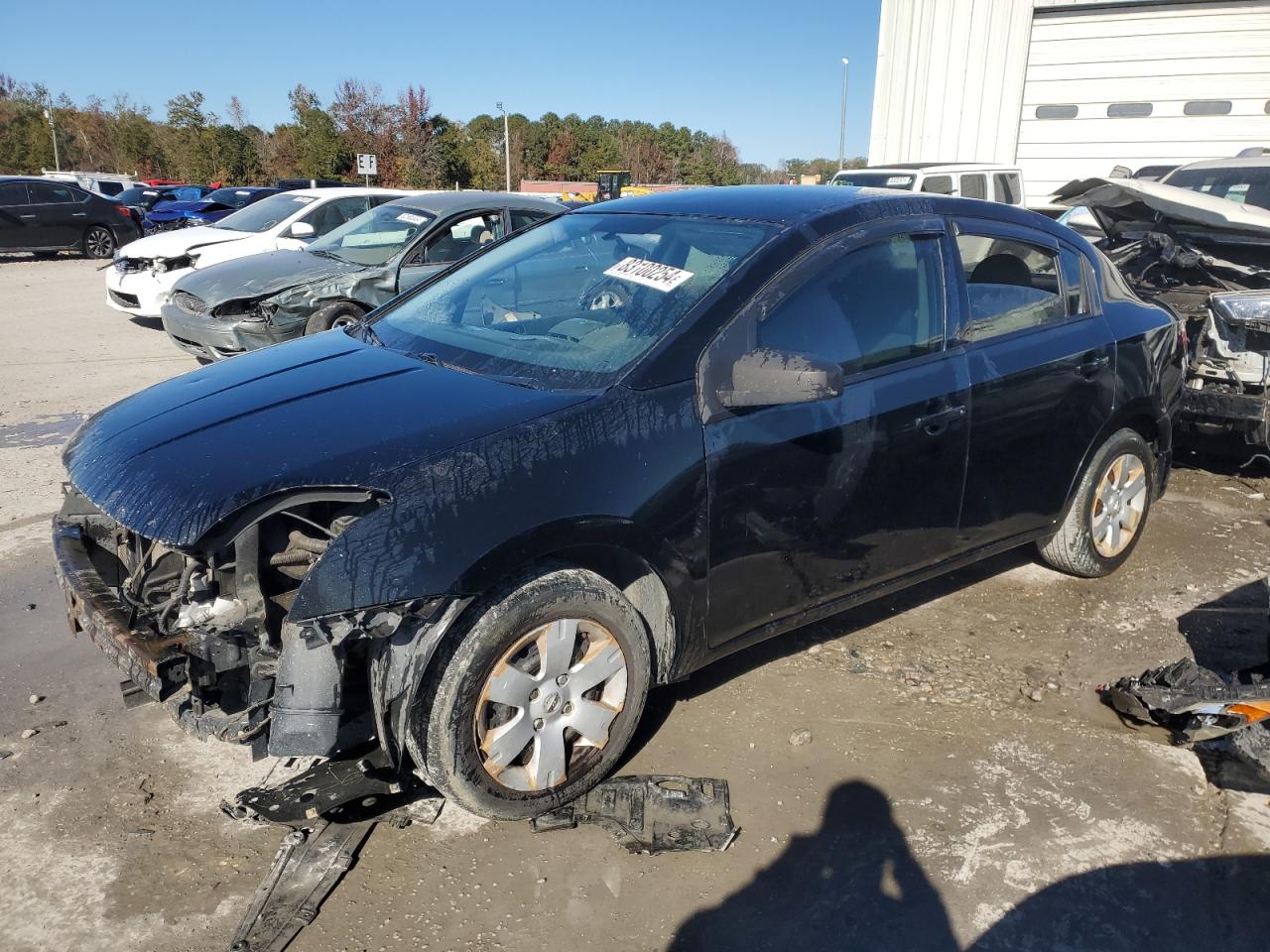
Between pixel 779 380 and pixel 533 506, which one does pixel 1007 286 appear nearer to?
pixel 779 380

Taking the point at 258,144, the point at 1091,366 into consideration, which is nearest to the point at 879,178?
the point at 1091,366

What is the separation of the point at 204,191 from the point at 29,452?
2494 centimetres

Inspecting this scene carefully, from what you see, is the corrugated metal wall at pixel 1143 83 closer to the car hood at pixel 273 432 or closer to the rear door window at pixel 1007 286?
the rear door window at pixel 1007 286

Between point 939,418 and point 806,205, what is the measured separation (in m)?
0.90

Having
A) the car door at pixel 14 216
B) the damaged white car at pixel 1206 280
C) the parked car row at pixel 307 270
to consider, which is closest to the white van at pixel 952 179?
the parked car row at pixel 307 270

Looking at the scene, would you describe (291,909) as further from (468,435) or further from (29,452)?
(29,452)

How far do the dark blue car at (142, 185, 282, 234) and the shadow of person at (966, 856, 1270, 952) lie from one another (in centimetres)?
2146

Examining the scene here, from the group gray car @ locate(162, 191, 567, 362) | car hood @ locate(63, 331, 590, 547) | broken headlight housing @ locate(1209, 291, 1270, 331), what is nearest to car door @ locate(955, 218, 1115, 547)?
car hood @ locate(63, 331, 590, 547)

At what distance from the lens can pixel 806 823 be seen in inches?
115

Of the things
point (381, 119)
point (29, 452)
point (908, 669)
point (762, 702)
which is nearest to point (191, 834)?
point (762, 702)

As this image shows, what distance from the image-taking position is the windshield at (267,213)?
1110 centimetres

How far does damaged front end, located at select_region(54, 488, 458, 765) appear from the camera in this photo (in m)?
2.44

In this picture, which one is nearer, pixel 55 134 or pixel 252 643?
pixel 252 643

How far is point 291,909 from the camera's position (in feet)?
8.27
